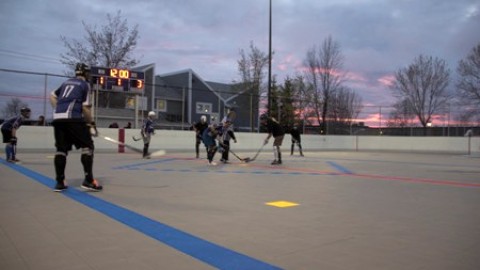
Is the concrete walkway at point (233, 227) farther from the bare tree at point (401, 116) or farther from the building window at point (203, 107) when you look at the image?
the bare tree at point (401, 116)

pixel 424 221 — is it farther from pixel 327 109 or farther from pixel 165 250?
pixel 327 109

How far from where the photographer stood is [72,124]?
23.2 feet

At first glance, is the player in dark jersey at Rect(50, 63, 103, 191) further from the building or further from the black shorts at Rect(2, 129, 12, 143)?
the building

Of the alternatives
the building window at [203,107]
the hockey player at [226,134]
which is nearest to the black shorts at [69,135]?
the hockey player at [226,134]

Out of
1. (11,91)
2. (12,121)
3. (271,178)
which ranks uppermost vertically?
(11,91)

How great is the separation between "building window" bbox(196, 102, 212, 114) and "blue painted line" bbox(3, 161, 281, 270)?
85.8 feet

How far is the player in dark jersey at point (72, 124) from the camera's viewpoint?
7.07m

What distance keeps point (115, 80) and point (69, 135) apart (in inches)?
673

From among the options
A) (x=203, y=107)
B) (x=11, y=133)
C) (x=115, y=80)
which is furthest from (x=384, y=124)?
(x=11, y=133)

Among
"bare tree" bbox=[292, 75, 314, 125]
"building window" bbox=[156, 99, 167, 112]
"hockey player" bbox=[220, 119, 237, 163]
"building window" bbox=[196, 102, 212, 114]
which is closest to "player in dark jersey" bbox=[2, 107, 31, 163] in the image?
"hockey player" bbox=[220, 119, 237, 163]

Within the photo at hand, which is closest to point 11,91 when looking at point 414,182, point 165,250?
point 414,182

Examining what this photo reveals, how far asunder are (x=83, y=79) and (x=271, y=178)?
4.85m

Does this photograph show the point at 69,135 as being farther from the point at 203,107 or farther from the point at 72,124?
the point at 203,107

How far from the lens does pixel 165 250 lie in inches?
155
